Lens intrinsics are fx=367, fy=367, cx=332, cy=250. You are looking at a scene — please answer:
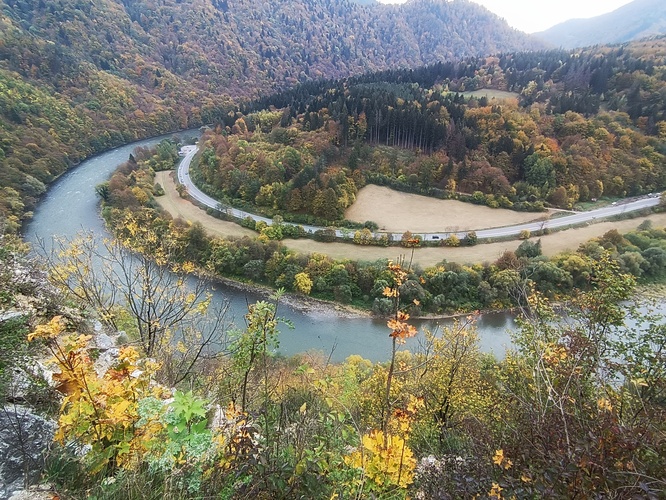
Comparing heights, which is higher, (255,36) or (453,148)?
(255,36)

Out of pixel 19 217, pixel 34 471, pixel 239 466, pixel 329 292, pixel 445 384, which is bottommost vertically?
pixel 329 292

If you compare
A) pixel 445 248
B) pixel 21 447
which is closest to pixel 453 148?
pixel 445 248

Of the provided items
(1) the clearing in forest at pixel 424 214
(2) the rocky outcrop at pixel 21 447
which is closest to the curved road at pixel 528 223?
(1) the clearing in forest at pixel 424 214

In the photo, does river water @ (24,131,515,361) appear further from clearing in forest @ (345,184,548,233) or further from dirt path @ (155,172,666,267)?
clearing in forest @ (345,184,548,233)

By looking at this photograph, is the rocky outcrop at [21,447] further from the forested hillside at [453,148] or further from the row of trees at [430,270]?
the forested hillside at [453,148]

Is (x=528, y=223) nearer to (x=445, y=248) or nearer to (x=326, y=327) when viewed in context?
(x=445, y=248)

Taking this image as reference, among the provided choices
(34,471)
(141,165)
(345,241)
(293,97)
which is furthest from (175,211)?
(34,471)

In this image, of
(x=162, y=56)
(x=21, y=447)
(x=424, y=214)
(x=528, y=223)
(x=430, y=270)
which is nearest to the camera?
(x=21, y=447)

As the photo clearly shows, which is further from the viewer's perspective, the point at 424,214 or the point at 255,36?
the point at 255,36

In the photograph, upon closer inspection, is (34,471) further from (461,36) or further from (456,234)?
(461,36)
